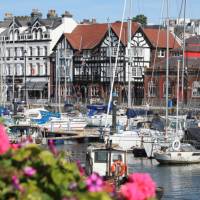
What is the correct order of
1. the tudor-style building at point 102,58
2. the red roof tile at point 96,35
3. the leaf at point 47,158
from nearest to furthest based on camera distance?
the leaf at point 47,158 < the tudor-style building at point 102,58 < the red roof tile at point 96,35

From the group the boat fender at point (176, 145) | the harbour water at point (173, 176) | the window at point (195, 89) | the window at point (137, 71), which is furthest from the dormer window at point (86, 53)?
the boat fender at point (176, 145)

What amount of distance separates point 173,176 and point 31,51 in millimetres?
88349

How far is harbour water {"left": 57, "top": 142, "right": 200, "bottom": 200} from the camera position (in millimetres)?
37275

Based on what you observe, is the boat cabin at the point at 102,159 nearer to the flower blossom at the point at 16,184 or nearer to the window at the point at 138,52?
the flower blossom at the point at 16,184

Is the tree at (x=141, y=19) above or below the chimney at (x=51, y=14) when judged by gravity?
above

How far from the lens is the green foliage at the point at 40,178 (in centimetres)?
759

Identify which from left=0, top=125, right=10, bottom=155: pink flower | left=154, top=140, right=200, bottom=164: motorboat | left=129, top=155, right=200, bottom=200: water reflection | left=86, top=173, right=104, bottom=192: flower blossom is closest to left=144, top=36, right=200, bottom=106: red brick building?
left=154, top=140, right=200, bottom=164: motorboat

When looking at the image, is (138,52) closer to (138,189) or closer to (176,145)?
(176,145)

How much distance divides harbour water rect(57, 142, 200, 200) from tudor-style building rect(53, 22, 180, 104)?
5638cm

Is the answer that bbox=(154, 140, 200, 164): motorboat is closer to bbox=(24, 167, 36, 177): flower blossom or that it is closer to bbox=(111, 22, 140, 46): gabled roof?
bbox=(24, 167, 36, 177): flower blossom

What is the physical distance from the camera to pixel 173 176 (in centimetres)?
4481

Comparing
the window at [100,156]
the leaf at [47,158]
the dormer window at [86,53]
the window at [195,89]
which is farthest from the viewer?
the dormer window at [86,53]

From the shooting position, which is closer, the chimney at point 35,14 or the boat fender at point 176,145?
the boat fender at point 176,145

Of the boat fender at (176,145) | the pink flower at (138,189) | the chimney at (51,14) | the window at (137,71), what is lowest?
the boat fender at (176,145)
